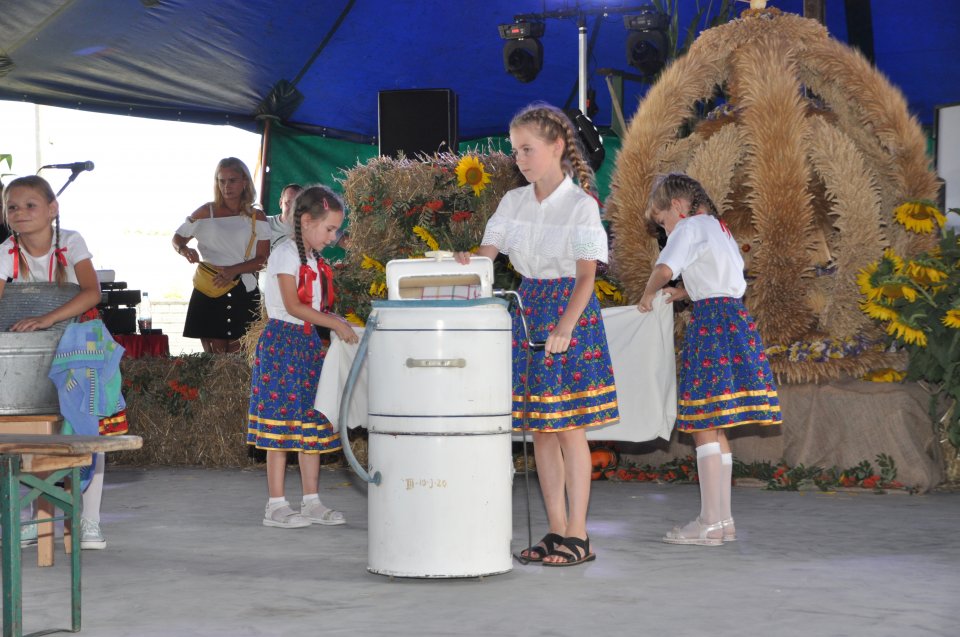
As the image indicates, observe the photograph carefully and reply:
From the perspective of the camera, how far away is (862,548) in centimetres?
439

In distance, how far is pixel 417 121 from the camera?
28.7 feet

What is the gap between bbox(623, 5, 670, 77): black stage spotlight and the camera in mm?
9594

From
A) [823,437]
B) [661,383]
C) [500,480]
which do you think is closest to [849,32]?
[823,437]

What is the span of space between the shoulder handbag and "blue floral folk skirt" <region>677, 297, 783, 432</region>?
3771 mm

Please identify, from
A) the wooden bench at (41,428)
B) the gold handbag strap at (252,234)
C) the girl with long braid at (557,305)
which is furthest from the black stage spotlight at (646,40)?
the wooden bench at (41,428)

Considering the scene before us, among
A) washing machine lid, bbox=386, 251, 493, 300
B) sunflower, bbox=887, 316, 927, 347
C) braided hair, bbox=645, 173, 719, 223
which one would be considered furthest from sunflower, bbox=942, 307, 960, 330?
washing machine lid, bbox=386, 251, 493, 300

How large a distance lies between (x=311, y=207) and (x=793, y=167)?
8.11 ft

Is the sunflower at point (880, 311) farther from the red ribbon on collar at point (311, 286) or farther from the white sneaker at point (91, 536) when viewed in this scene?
the white sneaker at point (91, 536)

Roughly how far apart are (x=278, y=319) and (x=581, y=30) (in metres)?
5.67

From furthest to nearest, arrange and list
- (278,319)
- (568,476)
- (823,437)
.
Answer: (823,437), (278,319), (568,476)

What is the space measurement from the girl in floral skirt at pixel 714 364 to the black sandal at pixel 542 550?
0.58 m

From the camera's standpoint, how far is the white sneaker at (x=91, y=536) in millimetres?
4520

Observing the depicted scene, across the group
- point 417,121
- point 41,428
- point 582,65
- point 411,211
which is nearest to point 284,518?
point 41,428

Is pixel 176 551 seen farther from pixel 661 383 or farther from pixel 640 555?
pixel 661 383
